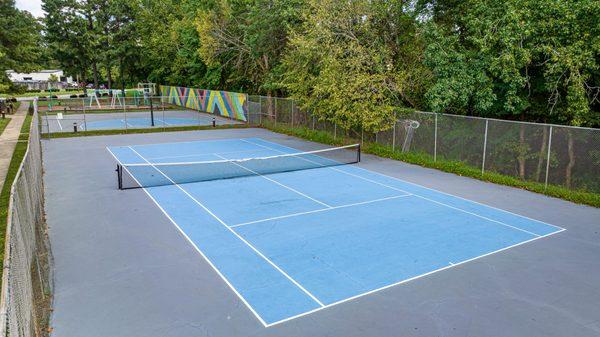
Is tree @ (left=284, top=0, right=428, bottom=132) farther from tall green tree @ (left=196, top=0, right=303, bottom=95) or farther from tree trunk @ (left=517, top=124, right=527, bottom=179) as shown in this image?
tall green tree @ (left=196, top=0, right=303, bottom=95)

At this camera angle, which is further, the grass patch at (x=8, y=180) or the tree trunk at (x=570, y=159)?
the tree trunk at (x=570, y=159)

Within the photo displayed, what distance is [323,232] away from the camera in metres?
11.1

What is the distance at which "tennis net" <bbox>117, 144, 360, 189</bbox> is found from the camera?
53.2 ft

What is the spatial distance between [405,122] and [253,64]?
19.1m

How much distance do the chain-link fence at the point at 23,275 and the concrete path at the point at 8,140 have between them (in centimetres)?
775

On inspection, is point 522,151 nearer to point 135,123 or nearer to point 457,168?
point 457,168

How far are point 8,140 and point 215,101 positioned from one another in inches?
726

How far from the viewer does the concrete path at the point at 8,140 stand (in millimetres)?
18433

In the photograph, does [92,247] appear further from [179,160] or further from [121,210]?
[179,160]

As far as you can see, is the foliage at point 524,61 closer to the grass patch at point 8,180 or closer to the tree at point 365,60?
the tree at point 365,60

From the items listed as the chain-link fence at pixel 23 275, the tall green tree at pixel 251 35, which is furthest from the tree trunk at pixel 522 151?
the tall green tree at pixel 251 35

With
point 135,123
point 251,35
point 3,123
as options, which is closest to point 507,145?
point 251,35

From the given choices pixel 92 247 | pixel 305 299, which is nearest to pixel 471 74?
pixel 305 299

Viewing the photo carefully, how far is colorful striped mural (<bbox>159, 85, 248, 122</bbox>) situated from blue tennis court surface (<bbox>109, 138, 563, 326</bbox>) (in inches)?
767
